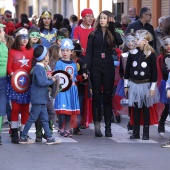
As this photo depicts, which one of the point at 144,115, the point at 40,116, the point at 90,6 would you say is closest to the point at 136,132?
the point at 144,115

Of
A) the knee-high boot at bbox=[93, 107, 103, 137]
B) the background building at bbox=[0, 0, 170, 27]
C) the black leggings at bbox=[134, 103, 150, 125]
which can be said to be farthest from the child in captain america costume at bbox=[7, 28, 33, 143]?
the background building at bbox=[0, 0, 170, 27]

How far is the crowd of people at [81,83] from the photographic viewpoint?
1285 centimetres

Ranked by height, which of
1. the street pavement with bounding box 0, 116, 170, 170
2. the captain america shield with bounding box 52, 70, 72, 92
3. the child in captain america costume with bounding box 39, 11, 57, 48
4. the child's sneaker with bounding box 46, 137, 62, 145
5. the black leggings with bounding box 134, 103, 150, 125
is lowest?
the street pavement with bounding box 0, 116, 170, 170

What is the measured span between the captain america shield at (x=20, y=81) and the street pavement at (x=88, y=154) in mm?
827

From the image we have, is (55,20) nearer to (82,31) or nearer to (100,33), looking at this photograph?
(82,31)

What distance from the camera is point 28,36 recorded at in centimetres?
1320

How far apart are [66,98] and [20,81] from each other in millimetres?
1317

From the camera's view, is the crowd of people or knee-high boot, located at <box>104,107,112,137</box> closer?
the crowd of people

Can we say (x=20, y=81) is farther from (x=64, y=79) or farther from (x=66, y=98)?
(x=66, y=98)

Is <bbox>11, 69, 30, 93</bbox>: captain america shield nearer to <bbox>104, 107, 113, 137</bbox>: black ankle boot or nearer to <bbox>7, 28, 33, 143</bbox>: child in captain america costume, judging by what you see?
<bbox>7, 28, 33, 143</bbox>: child in captain america costume

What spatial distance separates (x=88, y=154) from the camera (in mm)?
11891

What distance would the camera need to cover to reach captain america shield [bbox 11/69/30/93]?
503 inches

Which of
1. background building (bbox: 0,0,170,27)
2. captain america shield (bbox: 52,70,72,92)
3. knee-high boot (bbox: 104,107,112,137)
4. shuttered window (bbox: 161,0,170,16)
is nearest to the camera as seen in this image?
captain america shield (bbox: 52,70,72,92)

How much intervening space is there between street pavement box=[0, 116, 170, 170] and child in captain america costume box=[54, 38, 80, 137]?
0.24 meters
